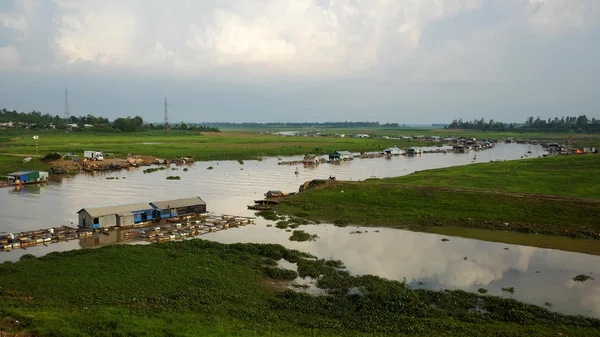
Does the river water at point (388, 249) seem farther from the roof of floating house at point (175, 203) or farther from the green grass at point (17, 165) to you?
the green grass at point (17, 165)

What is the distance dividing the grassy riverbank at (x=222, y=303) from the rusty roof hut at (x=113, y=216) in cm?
652

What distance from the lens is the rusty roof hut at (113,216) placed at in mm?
30859

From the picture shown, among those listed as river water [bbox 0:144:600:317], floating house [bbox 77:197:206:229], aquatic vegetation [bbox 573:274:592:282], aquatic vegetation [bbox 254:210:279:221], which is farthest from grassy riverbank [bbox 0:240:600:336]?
aquatic vegetation [bbox 254:210:279:221]

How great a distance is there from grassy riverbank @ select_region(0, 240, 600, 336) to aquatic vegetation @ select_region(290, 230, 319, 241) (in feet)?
17.0

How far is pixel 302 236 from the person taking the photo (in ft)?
99.2

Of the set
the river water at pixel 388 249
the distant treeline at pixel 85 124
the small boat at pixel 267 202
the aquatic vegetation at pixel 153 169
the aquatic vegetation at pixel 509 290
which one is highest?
the distant treeline at pixel 85 124

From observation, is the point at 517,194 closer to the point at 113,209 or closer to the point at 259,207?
the point at 259,207

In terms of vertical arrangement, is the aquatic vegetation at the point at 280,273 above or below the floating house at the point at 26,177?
below

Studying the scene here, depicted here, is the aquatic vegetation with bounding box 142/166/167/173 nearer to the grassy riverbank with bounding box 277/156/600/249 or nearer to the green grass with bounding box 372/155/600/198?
the grassy riverbank with bounding box 277/156/600/249

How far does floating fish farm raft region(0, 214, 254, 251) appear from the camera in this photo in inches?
1088

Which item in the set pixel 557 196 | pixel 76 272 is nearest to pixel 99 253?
pixel 76 272

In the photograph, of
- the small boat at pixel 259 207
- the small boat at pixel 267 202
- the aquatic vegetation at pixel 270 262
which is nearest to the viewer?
the aquatic vegetation at pixel 270 262

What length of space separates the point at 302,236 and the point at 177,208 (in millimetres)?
10873

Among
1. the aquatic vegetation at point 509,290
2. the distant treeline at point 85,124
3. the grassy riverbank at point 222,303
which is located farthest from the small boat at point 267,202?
the distant treeline at point 85,124
